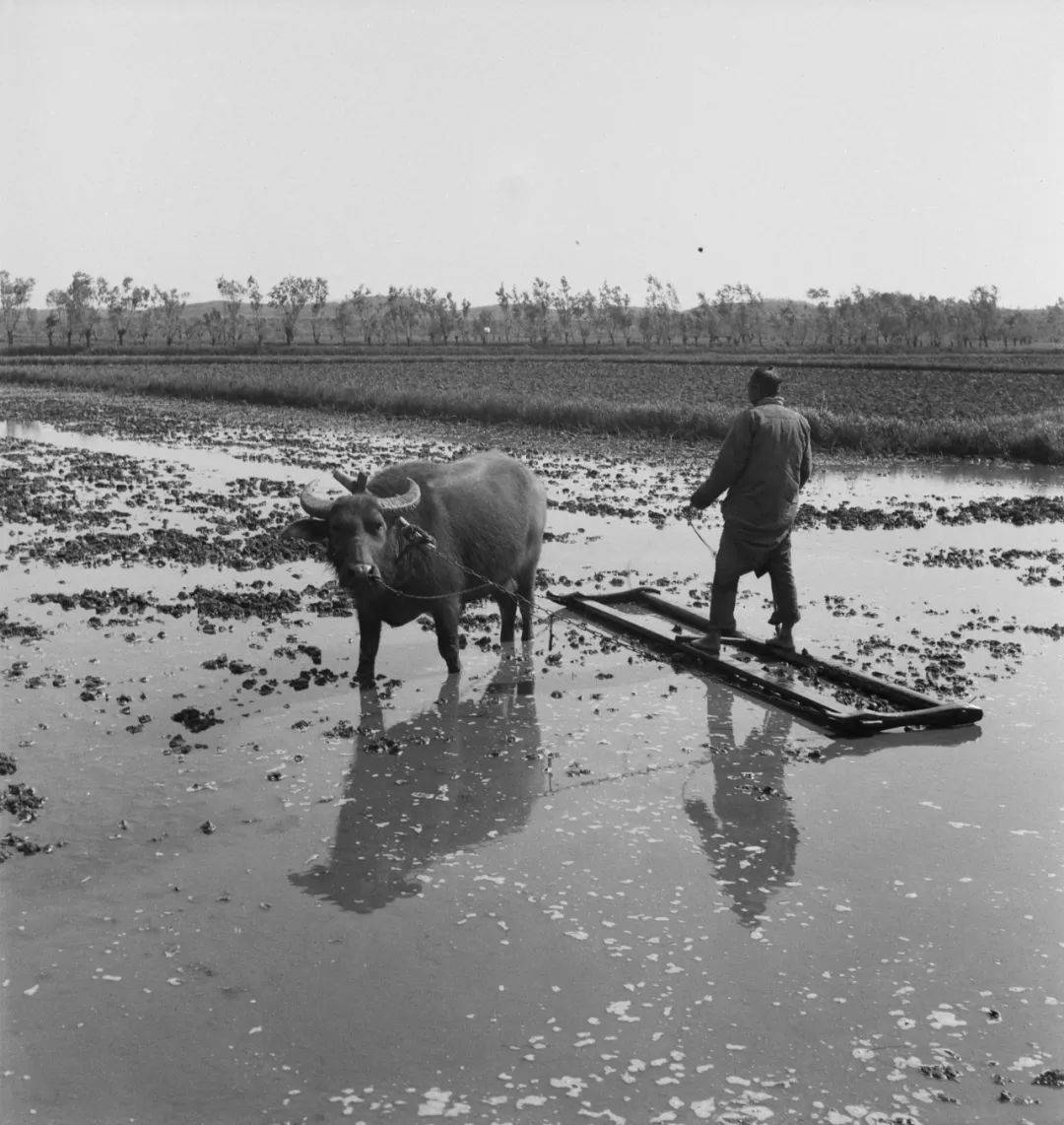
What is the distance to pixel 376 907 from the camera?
4.34 metres

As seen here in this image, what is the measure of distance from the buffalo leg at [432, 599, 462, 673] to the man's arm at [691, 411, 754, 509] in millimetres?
1592

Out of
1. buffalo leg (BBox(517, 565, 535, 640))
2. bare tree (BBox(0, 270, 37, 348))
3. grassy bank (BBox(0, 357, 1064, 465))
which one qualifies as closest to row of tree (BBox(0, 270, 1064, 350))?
bare tree (BBox(0, 270, 37, 348))

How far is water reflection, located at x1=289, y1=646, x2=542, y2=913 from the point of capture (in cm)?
462

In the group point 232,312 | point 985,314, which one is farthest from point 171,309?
point 985,314

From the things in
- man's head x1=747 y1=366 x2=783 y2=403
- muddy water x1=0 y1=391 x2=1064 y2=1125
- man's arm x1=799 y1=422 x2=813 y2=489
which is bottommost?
muddy water x1=0 y1=391 x2=1064 y2=1125

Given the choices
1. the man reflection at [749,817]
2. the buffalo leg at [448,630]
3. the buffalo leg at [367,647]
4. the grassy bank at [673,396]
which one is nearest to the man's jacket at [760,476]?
the man reflection at [749,817]

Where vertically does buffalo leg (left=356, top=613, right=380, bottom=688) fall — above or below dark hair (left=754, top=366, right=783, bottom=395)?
below

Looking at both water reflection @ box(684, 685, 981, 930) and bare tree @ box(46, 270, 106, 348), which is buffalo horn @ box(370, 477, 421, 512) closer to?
water reflection @ box(684, 685, 981, 930)

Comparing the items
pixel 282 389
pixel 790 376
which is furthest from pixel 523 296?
pixel 282 389

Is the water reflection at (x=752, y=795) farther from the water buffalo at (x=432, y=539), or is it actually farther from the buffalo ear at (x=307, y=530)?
the buffalo ear at (x=307, y=530)

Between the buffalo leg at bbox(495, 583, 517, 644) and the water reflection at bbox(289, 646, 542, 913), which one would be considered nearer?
the water reflection at bbox(289, 646, 542, 913)

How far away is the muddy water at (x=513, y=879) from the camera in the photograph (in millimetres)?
3361

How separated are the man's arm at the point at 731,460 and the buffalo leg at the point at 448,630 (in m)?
1.59

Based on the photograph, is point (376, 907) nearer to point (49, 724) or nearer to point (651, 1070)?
point (651, 1070)
